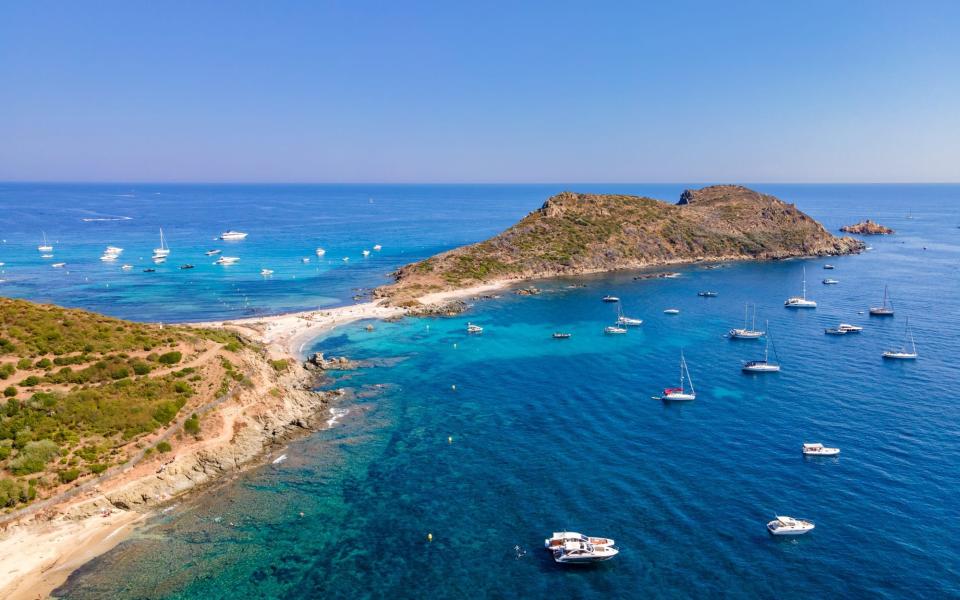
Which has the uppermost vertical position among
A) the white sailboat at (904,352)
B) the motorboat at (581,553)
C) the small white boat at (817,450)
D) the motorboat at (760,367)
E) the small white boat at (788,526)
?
the white sailboat at (904,352)

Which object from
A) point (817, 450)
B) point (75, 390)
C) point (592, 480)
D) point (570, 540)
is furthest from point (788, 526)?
point (75, 390)

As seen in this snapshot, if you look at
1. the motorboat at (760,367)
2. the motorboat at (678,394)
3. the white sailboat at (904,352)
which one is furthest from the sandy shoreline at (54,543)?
the white sailboat at (904,352)

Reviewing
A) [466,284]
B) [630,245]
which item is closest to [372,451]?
[466,284]

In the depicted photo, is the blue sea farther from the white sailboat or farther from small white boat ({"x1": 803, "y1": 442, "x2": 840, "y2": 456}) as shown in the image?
the white sailboat

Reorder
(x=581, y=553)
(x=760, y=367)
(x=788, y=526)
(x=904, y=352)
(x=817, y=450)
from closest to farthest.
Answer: (x=581, y=553), (x=788, y=526), (x=817, y=450), (x=760, y=367), (x=904, y=352)

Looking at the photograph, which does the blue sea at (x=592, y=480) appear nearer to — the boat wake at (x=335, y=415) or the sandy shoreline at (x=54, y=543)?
the boat wake at (x=335, y=415)

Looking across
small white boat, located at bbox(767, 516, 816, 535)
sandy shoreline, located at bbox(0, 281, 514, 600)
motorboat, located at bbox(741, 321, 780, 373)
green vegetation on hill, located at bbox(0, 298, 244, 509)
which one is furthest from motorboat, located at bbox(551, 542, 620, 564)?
motorboat, located at bbox(741, 321, 780, 373)

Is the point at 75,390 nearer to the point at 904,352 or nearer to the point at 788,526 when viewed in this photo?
the point at 788,526
